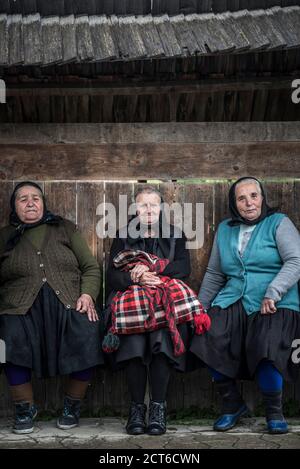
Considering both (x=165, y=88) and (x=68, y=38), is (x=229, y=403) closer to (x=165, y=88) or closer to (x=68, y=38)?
(x=165, y=88)

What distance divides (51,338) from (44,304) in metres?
0.25

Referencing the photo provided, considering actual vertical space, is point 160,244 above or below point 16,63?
below

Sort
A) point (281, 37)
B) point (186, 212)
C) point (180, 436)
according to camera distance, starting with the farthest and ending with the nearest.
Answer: point (186, 212) < point (281, 37) < point (180, 436)

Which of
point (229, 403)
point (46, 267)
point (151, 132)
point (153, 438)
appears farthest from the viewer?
point (151, 132)

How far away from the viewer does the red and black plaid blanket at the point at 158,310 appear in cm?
521

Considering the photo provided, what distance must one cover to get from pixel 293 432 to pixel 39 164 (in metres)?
2.85

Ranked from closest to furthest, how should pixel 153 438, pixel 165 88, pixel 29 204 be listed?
pixel 153 438 < pixel 29 204 < pixel 165 88

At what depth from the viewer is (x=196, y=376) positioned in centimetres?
587

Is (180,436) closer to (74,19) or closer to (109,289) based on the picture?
(109,289)

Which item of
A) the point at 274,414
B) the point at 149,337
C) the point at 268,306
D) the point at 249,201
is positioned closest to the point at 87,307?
the point at 149,337

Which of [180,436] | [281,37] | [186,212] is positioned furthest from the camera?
[186,212]

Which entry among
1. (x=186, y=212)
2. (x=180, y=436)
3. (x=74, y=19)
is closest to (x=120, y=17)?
(x=74, y=19)

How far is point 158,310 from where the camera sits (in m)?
5.25

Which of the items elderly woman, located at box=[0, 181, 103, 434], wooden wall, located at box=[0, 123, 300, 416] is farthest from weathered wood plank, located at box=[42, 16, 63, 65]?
elderly woman, located at box=[0, 181, 103, 434]
